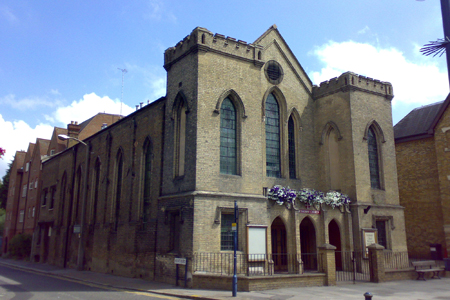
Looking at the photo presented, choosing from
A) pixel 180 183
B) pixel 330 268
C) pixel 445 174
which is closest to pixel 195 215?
pixel 180 183

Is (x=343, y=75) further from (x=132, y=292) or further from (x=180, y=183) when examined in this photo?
(x=132, y=292)

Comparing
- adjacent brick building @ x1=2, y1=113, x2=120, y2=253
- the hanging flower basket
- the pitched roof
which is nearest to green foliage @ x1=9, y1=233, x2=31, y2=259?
adjacent brick building @ x1=2, y1=113, x2=120, y2=253

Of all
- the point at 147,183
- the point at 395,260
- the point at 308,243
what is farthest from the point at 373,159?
the point at 147,183

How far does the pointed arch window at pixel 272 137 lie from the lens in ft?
66.0

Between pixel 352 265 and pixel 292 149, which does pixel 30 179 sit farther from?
pixel 352 265

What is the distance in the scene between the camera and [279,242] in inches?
771

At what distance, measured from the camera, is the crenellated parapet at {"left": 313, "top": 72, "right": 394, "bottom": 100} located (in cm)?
2136

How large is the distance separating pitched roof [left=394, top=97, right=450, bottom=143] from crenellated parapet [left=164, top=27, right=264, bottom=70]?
1410cm

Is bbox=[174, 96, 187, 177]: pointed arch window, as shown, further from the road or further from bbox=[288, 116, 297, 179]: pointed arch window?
bbox=[288, 116, 297, 179]: pointed arch window

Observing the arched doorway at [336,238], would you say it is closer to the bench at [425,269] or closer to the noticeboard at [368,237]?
the noticeboard at [368,237]

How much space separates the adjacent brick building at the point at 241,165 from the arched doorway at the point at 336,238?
0.08m

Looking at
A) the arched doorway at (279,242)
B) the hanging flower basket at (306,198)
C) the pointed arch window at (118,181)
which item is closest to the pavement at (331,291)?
the arched doorway at (279,242)

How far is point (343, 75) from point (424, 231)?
12.6 meters

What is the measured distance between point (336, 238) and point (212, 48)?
11543 mm
